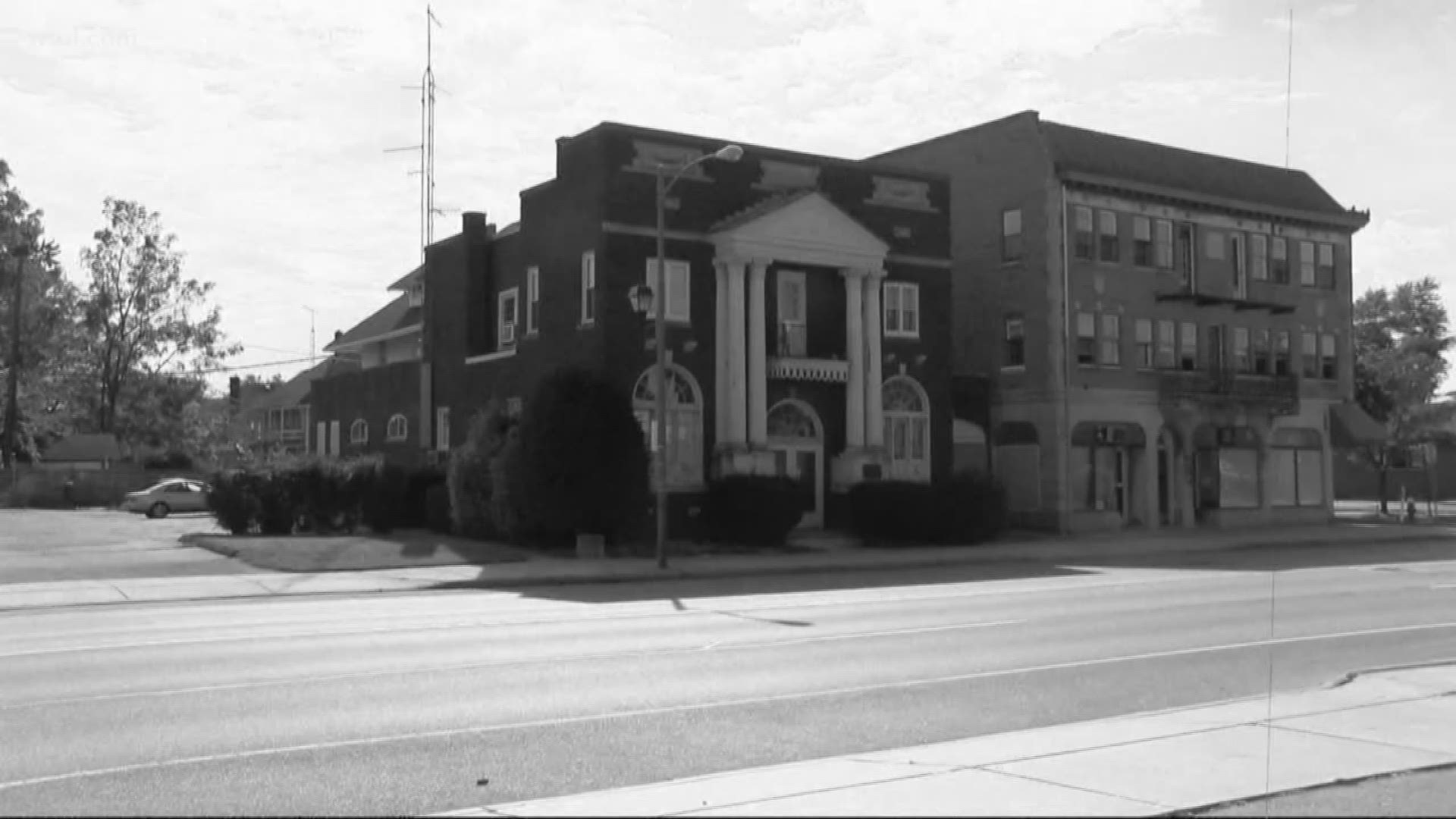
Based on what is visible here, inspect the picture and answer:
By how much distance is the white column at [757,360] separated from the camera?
121 feet

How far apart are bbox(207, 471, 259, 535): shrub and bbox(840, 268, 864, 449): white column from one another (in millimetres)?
15606

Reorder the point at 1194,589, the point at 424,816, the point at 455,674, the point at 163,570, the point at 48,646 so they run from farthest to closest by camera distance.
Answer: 1. the point at 163,570
2. the point at 1194,589
3. the point at 48,646
4. the point at 455,674
5. the point at 424,816

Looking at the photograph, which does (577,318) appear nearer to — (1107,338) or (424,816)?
(1107,338)

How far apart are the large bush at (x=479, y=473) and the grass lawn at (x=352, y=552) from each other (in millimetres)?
608

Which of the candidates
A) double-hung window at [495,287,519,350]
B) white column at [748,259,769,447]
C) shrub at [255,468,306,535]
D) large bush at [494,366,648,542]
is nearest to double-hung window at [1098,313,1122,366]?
white column at [748,259,769,447]

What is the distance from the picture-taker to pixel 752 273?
37.1m

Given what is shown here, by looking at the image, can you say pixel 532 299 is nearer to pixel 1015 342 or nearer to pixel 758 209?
pixel 758 209

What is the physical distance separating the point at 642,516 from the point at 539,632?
55.3 feet

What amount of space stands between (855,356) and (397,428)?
17.7m

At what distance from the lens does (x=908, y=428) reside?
134 ft

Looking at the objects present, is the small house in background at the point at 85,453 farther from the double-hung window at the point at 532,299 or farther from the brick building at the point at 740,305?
the double-hung window at the point at 532,299

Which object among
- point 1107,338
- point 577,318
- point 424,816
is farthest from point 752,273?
point 424,816

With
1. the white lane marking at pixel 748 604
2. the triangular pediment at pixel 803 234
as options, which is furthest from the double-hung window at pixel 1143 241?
the white lane marking at pixel 748 604

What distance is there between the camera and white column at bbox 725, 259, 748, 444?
120ft
